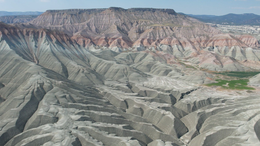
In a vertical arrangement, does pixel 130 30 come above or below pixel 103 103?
above

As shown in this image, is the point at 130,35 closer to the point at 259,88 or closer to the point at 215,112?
the point at 259,88

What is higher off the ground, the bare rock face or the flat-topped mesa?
the flat-topped mesa

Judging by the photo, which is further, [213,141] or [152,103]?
[152,103]

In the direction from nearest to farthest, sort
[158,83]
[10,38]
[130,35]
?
[158,83]
[10,38]
[130,35]

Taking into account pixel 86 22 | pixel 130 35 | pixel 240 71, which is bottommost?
pixel 240 71

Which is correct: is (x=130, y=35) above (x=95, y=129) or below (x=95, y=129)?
above

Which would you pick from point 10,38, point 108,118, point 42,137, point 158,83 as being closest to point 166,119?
point 108,118

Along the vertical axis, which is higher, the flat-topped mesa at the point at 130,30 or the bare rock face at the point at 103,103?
the flat-topped mesa at the point at 130,30

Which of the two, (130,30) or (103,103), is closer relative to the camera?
(103,103)

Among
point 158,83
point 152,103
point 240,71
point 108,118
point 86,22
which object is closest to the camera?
point 108,118

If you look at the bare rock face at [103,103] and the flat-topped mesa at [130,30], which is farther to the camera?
the flat-topped mesa at [130,30]

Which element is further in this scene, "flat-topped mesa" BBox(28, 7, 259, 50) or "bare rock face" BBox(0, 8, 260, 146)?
"flat-topped mesa" BBox(28, 7, 259, 50)
